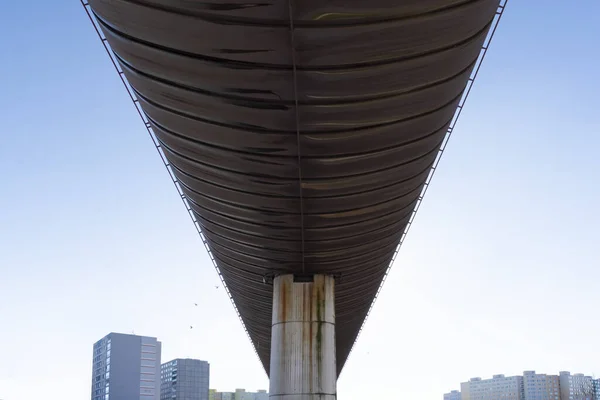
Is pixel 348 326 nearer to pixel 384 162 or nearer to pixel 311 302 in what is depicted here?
pixel 311 302

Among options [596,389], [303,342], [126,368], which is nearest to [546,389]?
[596,389]

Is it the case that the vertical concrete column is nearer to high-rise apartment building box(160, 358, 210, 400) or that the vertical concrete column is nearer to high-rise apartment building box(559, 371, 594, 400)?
high-rise apartment building box(160, 358, 210, 400)

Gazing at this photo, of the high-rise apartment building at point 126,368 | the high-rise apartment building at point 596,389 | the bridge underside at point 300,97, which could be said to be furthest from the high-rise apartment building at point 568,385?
the bridge underside at point 300,97

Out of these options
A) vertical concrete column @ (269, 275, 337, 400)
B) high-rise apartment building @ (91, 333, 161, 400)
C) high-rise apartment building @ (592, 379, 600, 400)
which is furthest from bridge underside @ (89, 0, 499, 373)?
high-rise apartment building @ (91, 333, 161, 400)

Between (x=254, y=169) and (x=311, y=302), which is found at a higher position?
(x=254, y=169)

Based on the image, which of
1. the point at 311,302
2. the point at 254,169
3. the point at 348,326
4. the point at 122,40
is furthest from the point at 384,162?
the point at 348,326

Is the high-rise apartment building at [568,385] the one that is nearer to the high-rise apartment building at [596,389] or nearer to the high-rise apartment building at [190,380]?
Result: the high-rise apartment building at [596,389]

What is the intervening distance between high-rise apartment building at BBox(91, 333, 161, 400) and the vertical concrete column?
168 meters

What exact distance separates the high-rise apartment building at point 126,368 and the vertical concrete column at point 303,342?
168 m

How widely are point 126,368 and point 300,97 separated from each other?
590 feet

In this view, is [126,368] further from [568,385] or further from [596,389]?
[568,385]

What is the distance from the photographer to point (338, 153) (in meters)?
14.5

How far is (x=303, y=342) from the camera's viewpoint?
22.2m

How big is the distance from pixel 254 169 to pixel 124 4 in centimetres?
567
